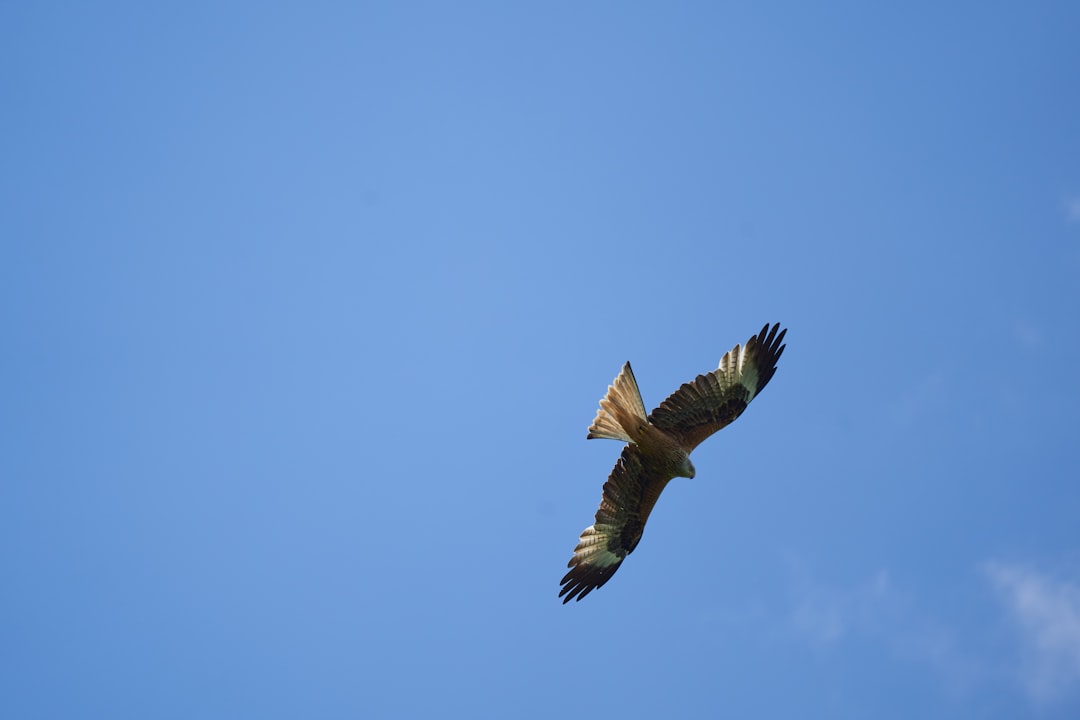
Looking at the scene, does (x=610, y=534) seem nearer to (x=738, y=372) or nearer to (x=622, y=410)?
(x=622, y=410)

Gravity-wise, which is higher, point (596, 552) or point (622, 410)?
point (622, 410)

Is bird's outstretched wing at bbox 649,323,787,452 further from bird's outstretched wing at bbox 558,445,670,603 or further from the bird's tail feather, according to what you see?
bird's outstretched wing at bbox 558,445,670,603

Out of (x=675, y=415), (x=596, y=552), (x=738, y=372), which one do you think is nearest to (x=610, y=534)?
(x=596, y=552)

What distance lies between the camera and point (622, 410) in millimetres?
10047

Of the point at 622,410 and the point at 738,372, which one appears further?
the point at 738,372

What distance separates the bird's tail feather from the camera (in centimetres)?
1002

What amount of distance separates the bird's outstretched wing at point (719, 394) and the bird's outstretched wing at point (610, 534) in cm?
87

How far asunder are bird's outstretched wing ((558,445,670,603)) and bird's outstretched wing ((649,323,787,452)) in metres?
0.87

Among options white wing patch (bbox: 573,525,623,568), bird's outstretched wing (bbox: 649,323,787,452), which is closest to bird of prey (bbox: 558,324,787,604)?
bird's outstretched wing (bbox: 649,323,787,452)

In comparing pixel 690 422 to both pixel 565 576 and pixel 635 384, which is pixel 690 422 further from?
pixel 565 576

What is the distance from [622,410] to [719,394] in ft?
3.82

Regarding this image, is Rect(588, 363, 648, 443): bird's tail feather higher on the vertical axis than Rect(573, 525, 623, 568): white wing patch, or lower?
higher

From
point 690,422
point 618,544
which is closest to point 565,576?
point 618,544

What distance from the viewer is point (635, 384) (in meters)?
10.1
